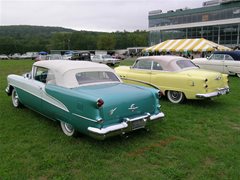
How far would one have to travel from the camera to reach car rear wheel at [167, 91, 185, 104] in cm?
816

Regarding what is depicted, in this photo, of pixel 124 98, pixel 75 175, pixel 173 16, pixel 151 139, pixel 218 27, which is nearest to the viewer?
pixel 75 175

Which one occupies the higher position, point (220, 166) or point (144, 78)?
point (144, 78)

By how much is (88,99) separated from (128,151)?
1.14 m

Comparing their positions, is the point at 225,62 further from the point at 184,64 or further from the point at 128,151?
the point at 128,151

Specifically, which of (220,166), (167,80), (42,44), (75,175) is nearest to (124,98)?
(75,175)

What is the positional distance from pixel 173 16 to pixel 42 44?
69.5m

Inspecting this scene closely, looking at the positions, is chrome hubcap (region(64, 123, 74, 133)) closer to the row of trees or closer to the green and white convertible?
the green and white convertible

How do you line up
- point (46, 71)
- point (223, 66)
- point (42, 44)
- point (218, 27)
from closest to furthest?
point (46, 71) → point (223, 66) → point (218, 27) → point (42, 44)

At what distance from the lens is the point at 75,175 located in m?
3.84

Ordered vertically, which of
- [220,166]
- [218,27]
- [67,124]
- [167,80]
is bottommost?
[220,166]

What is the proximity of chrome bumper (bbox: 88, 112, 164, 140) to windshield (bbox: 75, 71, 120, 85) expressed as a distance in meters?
1.32

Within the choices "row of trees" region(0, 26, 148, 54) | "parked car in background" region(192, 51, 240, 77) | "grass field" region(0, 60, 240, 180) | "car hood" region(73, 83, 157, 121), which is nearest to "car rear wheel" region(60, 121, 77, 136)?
"grass field" region(0, 60, 240, 180)

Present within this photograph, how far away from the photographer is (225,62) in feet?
51.4

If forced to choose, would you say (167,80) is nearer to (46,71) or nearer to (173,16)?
(46,71)
